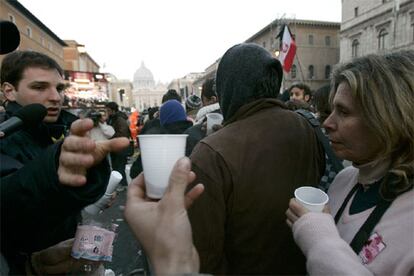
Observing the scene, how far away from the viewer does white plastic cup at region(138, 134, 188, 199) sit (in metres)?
1.06

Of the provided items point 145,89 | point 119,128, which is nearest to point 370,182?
point 119,128

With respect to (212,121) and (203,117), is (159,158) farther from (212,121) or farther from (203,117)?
(203,117)

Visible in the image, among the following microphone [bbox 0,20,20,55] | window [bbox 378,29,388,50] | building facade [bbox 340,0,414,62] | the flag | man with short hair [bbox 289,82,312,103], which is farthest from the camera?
window [bbox 378,29,388,50]

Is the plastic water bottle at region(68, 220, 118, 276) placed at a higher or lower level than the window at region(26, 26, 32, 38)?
lower

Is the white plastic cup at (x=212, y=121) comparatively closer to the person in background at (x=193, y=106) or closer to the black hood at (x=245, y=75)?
the black hood at (x=245, y=75)

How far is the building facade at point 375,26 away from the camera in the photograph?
30297 millimetres

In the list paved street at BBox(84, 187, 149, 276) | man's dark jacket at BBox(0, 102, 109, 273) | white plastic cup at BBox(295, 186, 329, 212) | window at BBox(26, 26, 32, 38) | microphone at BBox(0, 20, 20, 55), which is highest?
window at BBox(26, 26, 32, 38)

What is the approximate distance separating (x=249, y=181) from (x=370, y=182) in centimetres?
58

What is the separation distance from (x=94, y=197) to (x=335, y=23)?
56.0m

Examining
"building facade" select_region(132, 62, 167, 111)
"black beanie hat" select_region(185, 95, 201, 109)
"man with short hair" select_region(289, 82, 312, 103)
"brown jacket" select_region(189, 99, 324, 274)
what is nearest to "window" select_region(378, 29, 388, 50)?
"man with short hair" select_region(289, 82, 312, 103)

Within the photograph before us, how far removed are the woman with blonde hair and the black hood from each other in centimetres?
37

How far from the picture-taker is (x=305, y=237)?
132 cm

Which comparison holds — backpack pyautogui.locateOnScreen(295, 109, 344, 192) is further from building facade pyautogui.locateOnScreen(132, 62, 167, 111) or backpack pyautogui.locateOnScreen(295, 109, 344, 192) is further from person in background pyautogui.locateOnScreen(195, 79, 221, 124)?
building facade pyautogui.locateOnScreen(132, 62, 167, 111)

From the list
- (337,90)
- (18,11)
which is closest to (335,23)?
(18,11)
